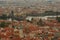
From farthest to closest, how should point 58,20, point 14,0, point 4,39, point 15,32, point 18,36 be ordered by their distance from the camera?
point 14,0, point 58,20, point 15,32, point 18,36, point 4,39

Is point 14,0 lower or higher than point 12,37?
lower

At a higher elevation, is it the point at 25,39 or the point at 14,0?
the point at 25,39

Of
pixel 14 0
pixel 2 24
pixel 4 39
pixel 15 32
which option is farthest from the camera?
pixel 14 0

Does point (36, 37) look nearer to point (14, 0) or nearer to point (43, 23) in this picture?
point (43, 23)

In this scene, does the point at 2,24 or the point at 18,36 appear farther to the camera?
the point at 2,24

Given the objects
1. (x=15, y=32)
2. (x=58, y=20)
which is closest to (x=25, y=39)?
(x=15, y=32)

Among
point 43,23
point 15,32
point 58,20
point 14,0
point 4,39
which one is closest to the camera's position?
point 4,39

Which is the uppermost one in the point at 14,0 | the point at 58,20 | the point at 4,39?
the point at 4,39

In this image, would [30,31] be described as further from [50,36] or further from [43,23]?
[43,23]

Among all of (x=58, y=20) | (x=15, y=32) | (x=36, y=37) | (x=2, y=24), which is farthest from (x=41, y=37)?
(x=58, y=20)
